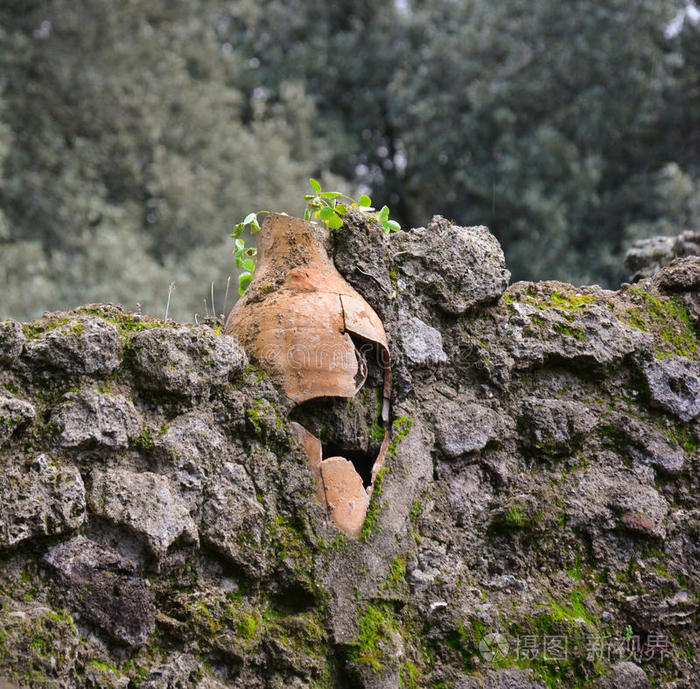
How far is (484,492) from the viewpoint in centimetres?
243

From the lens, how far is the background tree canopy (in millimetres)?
10336

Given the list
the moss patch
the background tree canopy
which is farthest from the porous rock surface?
the background tree canopy

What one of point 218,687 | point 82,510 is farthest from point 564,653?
point 82,510

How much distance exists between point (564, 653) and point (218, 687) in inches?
38.3

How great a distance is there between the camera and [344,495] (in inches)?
86.2

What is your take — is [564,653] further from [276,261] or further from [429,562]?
[276,261]

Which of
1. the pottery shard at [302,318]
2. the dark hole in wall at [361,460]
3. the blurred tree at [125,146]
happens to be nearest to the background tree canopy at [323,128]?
the blurred tree at [125,146]

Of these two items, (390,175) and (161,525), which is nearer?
(161,525)

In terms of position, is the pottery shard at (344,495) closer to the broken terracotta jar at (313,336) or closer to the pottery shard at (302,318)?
the broken terracotta jar at (313,336)

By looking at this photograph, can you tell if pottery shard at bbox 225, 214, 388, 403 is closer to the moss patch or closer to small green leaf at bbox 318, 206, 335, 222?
small green leaf at bbox 318, 206, 335, 222

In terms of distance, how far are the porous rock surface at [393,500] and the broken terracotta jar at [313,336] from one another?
5 centimetres

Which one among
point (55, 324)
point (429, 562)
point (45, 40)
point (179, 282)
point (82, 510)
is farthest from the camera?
point (45, 40)

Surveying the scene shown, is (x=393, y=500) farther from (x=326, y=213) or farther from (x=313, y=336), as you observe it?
(x=326, y=213)

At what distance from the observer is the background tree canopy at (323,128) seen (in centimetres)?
1034
